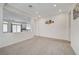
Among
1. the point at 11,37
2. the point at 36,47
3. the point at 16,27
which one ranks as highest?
the point at 16,27

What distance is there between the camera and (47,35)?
3.78 meters

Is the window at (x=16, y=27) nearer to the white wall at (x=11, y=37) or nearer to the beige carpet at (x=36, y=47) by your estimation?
the white wall at (x=11, y=37)

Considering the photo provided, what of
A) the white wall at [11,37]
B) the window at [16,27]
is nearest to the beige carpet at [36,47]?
the white wall at [11,37]

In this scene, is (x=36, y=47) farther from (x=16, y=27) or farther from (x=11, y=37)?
(x=11, y=37)

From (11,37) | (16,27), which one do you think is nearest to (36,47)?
(16,27)

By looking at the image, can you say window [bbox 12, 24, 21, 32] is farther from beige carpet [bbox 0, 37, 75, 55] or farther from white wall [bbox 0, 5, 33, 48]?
beige carpet [bbox 0, 37, 75, 55]

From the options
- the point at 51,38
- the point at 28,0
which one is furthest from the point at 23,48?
the point at 28,0

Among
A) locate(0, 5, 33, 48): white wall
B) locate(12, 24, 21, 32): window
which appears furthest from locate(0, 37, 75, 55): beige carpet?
locate(12, 24, 21, 32): window

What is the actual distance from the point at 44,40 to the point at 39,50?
563 millimetres

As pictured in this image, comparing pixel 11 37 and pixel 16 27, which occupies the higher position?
pixel 16 27

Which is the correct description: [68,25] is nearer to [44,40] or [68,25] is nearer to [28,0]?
[44,40]

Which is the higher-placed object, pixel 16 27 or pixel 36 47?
pixel 16 27

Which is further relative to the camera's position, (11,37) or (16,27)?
(11,37)

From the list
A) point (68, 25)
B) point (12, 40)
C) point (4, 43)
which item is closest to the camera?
point (4, 43)
